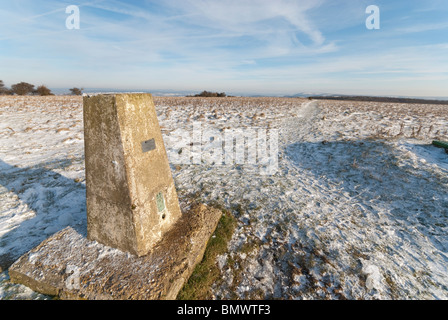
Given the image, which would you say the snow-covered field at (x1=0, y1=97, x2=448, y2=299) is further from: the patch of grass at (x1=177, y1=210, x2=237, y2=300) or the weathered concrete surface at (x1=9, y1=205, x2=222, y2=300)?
the weathered concrete surface at (x1=9, y1=205, x2=222, y2=300)

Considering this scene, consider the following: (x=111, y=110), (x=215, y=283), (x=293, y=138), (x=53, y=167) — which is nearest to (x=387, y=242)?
(x=215, y=283)

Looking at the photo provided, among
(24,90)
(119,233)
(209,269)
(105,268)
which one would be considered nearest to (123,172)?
(119,233)

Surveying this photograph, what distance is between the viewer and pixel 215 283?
295 centimetres

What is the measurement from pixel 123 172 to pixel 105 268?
4.57 feet

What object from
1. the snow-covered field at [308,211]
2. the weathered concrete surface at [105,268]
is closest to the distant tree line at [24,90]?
the snow-covered field at [308,211]

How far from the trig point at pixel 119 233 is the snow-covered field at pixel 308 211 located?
46cm

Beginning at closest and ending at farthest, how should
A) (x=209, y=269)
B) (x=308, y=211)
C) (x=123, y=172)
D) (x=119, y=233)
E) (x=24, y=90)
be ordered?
1. (x=123, y=172)
2. (x=119, y=233)
3. (x=209, y=269)
4. (x=308, y=211)
5. (x=24, y=90)

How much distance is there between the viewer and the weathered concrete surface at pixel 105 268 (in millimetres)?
2469

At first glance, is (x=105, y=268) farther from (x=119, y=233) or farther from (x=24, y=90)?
(x=24, y=90)

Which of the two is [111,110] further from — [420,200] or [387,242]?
[420,200]

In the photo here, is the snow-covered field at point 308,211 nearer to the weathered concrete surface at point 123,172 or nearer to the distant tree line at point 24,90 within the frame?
the weathered concrete surface at point 123,172

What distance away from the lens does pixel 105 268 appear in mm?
2729

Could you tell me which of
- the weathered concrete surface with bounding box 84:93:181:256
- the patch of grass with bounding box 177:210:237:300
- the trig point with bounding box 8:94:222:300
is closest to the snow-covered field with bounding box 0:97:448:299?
the patch of grass with bounding box 177:210:237:300

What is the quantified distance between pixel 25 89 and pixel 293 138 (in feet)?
171
